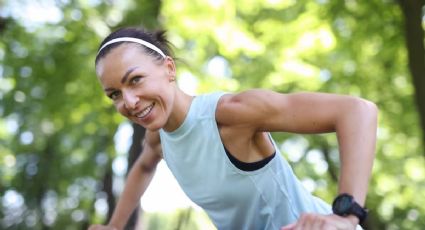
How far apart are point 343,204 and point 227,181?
2.15ft

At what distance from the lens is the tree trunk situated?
237 inches

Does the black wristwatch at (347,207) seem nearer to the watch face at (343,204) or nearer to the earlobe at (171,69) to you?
the watch face at (343,204)

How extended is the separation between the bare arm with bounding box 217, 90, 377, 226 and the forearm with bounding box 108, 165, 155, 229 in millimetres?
962

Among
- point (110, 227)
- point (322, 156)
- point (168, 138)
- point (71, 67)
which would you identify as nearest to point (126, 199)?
point (110, 227)

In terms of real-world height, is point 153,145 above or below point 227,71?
above

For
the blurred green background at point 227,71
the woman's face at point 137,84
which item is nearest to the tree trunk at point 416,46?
the blurred green background at point 227,71

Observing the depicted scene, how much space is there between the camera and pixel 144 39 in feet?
8.13

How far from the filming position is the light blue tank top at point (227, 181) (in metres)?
2.43

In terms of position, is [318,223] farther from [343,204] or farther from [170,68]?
[170,68]


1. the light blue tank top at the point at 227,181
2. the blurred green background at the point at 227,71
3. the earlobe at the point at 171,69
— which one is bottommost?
the blurred green background at the point at 227,71

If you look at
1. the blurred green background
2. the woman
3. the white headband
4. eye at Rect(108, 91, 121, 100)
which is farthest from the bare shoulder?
the blurred green background

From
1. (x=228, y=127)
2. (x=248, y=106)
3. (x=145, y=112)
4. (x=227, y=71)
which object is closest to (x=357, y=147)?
(x=248, y=106)

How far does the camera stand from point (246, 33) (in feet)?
27.5

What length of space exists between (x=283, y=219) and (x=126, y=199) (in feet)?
3.20
